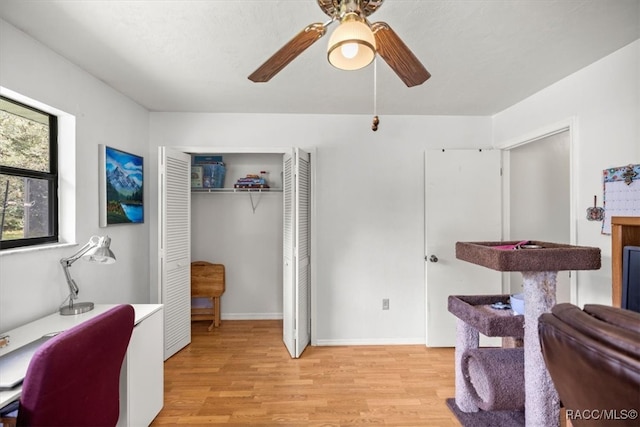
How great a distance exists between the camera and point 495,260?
1505mm

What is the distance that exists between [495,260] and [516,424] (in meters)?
1.23

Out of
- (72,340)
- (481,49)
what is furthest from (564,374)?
(481,49)

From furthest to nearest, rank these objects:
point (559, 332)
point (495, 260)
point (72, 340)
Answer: point (495, 260), point (72, 340), point (559, 332)

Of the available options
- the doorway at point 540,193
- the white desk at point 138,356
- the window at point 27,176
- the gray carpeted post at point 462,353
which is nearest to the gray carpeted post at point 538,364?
the gray carpeted post at point 462,353

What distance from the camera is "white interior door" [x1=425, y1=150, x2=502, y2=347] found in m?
2.95

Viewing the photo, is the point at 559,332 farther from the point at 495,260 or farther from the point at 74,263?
the point at 74,263

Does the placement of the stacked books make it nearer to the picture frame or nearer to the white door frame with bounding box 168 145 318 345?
the white door frame with bounding box 168 145 318 345

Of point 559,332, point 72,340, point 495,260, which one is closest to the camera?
point 559,332

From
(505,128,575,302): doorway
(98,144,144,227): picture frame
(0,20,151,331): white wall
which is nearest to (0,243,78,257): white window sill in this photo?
(0,20,151,331): white wall

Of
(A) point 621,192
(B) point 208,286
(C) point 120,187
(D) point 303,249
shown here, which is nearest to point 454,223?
(A) point 621,192

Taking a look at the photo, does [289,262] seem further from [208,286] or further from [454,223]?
[454,223]

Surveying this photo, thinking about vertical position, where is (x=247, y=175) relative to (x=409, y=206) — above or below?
above

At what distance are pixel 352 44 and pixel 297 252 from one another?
2046 mm

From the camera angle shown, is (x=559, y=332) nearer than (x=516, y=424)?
Yes
